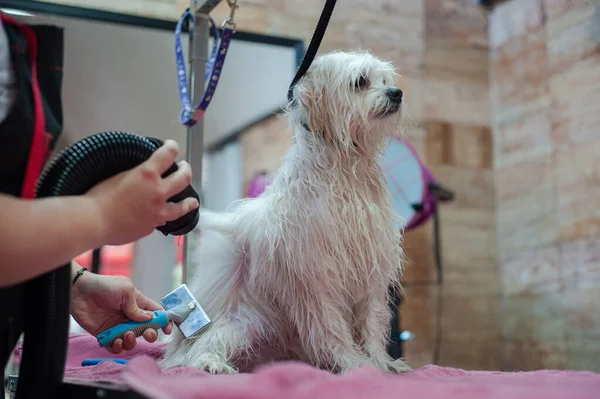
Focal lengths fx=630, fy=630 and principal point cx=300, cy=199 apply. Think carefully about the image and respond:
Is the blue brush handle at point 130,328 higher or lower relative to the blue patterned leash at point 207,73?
lower

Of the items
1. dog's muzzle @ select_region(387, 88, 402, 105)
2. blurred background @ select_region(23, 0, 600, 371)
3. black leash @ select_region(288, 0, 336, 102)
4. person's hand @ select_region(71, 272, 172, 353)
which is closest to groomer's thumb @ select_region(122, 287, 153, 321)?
person's hand @ select_region(71, 272, 172, 353)

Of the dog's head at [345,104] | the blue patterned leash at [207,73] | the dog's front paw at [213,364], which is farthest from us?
the blue patterned leash at [207,73]

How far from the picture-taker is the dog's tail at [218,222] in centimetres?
132

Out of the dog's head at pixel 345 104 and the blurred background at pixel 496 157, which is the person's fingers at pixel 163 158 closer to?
the dog's head at pixel 345 104

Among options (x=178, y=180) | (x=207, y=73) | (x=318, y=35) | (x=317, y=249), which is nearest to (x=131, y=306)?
(x=317, y=249)

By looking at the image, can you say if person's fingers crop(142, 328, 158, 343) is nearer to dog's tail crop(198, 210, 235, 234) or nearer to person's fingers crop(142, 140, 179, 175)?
dog's tail crop(198, 210, 235, 234)

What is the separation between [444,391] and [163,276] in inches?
140

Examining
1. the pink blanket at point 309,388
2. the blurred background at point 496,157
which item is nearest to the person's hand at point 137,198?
the pink blanket at point 309,388

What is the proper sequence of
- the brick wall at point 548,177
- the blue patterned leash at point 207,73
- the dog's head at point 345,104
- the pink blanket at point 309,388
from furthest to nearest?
1. the brick wall at point 548,177
2. the blue patterned leash at point 207,73
3. the dog's head at point 345,104
4. the pink blanket at point 309,388

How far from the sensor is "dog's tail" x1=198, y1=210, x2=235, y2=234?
1.32m

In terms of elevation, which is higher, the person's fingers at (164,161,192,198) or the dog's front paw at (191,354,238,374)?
the person's fingers at (164,161,192,198)

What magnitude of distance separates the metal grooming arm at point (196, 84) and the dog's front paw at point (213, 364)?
1.47 feet

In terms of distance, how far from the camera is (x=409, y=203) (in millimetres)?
2328

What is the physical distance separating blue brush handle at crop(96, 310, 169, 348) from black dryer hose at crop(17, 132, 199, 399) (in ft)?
1.16
